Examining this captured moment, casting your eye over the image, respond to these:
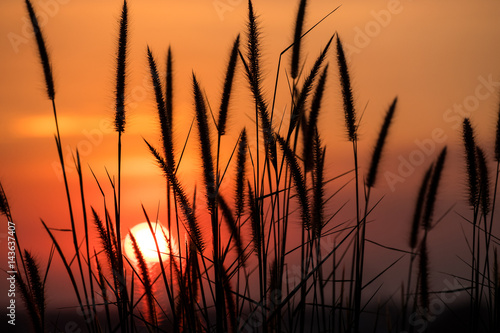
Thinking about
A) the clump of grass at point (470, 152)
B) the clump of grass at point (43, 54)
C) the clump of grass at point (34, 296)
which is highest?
the clump of grass at point (43, 54)

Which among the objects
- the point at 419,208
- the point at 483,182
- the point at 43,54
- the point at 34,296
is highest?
the point at 43,54

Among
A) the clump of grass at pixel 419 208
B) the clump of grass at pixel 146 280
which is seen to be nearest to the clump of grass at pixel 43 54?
the clump of grass at pixel 146 280

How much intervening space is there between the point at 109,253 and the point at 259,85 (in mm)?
1030

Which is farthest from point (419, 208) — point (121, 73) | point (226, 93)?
point (121, 73)

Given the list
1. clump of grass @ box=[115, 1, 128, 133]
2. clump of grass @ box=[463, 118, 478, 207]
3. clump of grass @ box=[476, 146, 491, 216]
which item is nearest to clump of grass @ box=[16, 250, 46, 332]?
clump of grass @ box=[115, 1, 128, 133]

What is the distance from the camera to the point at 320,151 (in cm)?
258

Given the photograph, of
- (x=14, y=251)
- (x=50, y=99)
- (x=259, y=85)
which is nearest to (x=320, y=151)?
(x=259, y=85)

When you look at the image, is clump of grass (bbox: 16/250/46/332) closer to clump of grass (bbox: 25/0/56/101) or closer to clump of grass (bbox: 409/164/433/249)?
clump of grass (bbox: 25/0/56/101)

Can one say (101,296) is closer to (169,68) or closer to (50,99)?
(50,99)

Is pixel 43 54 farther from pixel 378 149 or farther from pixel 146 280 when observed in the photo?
pixel 378 149

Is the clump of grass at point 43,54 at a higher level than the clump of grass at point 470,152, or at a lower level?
higher

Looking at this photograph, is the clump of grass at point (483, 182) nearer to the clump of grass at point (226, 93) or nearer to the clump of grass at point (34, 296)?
the clump of grass at point (226, 93)

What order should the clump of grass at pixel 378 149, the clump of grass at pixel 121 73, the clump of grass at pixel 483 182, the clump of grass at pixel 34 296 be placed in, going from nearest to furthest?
1. the clump of grass at pixel 121 73
2. the clump of grass at pixel 34 296
3. the clump of grass at pixel 378 149
4. the clump of grass at pixel 483 182

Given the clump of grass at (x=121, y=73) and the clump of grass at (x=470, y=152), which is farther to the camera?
the clump of grass at (x=470, y=152)
